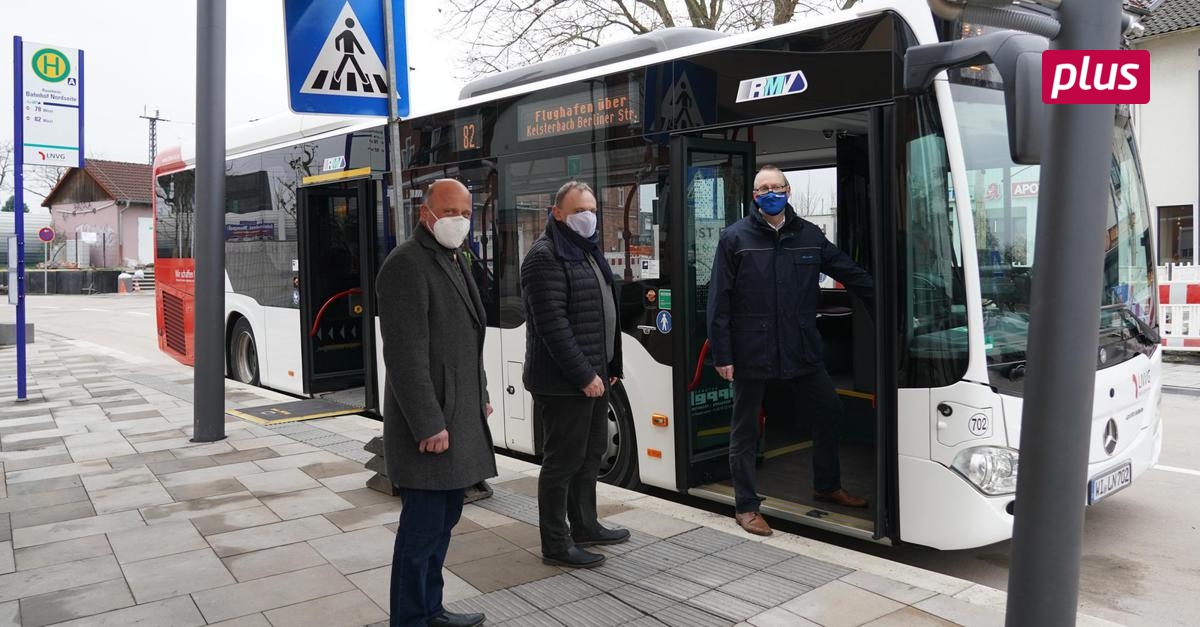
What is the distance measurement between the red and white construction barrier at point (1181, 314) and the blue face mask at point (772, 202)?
9729 mm

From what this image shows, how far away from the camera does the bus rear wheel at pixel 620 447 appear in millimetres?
5906

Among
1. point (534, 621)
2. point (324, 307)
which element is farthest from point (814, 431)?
point (324, 307)

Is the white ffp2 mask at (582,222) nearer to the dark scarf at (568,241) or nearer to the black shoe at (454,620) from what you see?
the dark scarf at (568,241)

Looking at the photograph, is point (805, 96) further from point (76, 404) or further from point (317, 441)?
point (76, 404)

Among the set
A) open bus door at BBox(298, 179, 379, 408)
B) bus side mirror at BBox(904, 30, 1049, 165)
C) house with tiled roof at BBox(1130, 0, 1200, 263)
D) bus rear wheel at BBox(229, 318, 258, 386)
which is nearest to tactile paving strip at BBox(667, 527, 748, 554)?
bus side mirror at BBox(904, 30, 1049, 165)

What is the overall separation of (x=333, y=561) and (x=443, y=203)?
2.03m

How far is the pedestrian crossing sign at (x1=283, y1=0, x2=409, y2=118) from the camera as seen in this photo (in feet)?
18.3

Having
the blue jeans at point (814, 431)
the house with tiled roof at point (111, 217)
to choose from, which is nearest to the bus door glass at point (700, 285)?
the blue jeans at point (814, 431)

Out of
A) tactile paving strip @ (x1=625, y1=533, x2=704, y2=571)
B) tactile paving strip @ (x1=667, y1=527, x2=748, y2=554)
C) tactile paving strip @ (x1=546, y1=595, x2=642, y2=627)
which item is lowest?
tactile paving strip @ (x1=546, y1=595, x2=642, y2=627)

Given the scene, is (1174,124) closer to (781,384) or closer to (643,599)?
(781,384)

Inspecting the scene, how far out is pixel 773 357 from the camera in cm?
487

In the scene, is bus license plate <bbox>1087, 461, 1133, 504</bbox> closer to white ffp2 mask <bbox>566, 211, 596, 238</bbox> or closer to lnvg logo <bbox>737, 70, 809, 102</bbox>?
lnvg logo <bbox>737, 70, 809, 102</bbox>

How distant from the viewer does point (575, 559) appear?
4.43 metres

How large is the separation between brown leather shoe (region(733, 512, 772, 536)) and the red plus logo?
109 inches
